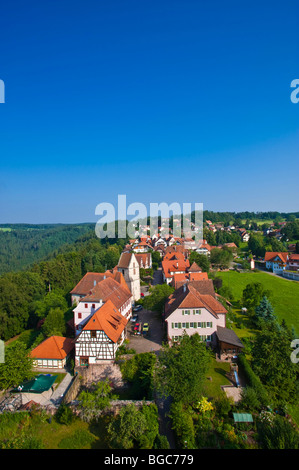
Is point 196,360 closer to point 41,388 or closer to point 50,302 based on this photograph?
point 41,388

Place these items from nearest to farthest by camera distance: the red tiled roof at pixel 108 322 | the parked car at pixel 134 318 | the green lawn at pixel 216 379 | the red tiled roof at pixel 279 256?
the green lawn at pixel 216 379
the red tiled roof at pixel 108 322
the parked car at pixel 134 318
the red tiled roof at pixel 279 256

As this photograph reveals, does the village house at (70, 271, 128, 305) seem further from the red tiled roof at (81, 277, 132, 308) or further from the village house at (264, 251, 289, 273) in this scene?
the village house at (264, 251, 289, 273)

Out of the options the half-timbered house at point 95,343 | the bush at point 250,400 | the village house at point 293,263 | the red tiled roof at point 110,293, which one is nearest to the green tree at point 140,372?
the half-timbered house at point 95,343

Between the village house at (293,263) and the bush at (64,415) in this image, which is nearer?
the bush at (64,415)

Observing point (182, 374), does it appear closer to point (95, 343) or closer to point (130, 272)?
point (95, 343)

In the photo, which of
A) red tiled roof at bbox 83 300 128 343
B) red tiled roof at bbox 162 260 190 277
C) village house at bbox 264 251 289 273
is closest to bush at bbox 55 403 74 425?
red tiled roof at bbox 83 300 128 343

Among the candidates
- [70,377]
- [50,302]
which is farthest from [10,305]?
[70,377]

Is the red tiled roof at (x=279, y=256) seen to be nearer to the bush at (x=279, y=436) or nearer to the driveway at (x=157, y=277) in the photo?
the driveway at (x=157, y=277)

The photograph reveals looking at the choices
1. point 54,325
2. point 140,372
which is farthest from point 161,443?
point 54,325
